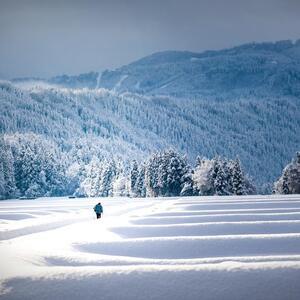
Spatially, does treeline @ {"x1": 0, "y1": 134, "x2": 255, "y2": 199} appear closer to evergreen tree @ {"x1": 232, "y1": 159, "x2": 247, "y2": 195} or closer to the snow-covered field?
evergreen tree @ {"x1": 232, "y1": 159, "x2": 247, "y2": 195}

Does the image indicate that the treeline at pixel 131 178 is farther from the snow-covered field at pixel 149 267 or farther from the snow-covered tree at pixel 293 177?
the snow-covered field at pixel 149 267

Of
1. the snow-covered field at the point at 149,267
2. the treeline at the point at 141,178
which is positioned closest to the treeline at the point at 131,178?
the treeline at the point at 141,178

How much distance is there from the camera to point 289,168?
81938 mm

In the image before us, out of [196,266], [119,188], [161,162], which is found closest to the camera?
[196,266]

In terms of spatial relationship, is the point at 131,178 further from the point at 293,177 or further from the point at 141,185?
the point at 293,177

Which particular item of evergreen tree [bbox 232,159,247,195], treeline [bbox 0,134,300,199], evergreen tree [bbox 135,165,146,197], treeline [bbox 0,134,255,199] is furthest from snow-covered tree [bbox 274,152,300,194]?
evergreen tree [bbox 135,165,146,197]

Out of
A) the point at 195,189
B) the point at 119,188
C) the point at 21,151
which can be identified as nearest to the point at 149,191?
the point at 195,189

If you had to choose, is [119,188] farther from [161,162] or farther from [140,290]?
[140,290]

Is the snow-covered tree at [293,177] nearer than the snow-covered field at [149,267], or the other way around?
the snow-covered field at [149,267]

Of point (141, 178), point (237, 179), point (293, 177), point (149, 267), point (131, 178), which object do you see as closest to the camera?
point (149, 267)

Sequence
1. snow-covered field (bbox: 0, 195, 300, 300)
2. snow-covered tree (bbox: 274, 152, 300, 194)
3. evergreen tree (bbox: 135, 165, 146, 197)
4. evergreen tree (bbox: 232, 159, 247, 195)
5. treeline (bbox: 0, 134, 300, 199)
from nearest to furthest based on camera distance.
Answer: snow-covered field (bbox: 0, 195, 300, 300) < snow-covered tree (bbox: 274, 152, 300, 194) < evergreen tree (bbox: 232, 159, 247, 195) < treeline (bbox: 0, 134, 300, 199) < evergreen tree (bbox: 135, 165, 146, 197)

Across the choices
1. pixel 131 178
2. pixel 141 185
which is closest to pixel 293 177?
pixel 141 185

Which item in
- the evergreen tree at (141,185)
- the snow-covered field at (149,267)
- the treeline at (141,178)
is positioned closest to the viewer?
the snow-covered field at (149,267)

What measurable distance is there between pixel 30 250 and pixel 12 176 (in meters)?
96.0
